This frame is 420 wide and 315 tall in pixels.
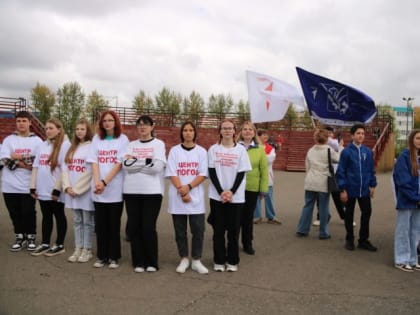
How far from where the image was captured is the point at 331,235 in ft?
Answer: 22.9

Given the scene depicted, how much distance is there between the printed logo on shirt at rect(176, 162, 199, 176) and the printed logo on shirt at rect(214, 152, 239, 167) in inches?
11.7

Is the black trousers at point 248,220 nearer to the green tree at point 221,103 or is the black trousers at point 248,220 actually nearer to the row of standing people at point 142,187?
the row of standing people at point 142,187

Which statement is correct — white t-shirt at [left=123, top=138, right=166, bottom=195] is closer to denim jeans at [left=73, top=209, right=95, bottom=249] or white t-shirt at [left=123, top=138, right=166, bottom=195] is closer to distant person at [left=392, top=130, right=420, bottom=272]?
denim jeans at [left=73, top=209, right=95, bottom=249]

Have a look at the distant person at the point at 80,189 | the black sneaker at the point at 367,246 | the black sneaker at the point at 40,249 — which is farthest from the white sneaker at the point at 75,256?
the black sneaker at the point at 367,246

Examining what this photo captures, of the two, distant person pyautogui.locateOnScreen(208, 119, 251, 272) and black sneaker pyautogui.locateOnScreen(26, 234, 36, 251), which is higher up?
distant person pyautogui.locateOnScreen(208, 119, 251, 272)

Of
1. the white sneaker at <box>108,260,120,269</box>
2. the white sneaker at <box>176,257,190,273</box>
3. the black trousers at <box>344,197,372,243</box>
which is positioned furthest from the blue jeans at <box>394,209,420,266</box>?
the white sneaker at <box>108,260,120,269</box>

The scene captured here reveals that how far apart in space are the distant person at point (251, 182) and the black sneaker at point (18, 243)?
324cm

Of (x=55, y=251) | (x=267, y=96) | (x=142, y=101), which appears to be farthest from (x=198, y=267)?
(x=142, y=101)

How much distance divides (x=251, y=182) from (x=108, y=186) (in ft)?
7.02

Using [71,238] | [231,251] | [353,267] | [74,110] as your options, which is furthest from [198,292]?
[74,110]

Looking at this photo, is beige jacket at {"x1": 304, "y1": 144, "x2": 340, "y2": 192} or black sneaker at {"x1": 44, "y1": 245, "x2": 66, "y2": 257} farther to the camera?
beige jacket at {"x1": 304, "y1": 144, "x2": 340, "y2": 192}

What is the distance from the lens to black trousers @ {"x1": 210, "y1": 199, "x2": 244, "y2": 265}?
5.00 meters

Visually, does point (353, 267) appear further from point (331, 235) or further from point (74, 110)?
point (74, 110)

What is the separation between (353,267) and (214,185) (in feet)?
6.90
